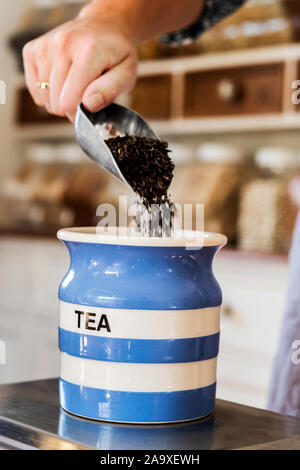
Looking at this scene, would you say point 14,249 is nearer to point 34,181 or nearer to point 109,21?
point 34,181

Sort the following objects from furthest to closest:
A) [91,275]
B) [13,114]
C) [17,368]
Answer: [13,114], [17,368], [91,275]

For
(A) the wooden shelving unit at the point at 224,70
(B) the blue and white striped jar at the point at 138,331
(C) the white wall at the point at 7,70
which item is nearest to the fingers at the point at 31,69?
(B) the blue and white striped jar at the point at 138,331

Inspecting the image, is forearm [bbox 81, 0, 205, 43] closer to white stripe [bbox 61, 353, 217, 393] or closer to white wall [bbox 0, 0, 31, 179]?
white stripe [bbox 61, 353, 217, 393]

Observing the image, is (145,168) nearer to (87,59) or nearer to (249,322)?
(87,59)

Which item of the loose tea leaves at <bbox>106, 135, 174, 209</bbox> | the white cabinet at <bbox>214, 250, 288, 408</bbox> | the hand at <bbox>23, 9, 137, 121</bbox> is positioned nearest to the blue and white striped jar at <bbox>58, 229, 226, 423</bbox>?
the loose tea leaves at <bbox>106, 135, 174, 209</bbox>

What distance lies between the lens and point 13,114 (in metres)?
2.58

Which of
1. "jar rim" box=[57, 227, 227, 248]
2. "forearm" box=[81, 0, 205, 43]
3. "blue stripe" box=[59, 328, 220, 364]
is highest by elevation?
"forearm" box=[81, 0, 205, 43]

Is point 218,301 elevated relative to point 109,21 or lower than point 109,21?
lower

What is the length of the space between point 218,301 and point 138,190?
0.14 metres

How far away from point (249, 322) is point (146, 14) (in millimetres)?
935

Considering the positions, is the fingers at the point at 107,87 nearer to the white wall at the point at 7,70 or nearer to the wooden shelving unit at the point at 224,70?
the wooden shelving unit at the point at 224,70

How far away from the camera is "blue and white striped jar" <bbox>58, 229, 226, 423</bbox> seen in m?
0.57

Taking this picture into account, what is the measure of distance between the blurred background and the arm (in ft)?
3.02

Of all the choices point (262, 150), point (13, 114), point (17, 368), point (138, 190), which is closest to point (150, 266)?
point (138, 190)
